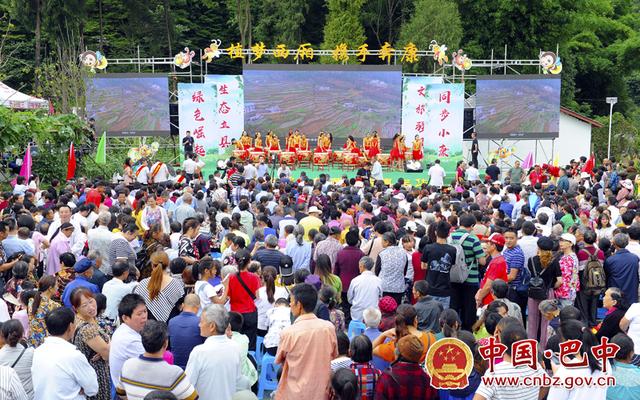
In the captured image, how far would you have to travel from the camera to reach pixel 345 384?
16.6ft

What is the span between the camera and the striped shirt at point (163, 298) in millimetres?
7000

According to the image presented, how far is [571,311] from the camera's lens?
6.29 meters

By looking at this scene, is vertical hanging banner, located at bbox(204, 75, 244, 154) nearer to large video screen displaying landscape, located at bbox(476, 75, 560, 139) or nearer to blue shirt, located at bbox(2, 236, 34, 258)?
large video screen displaying landscape, located at bbox(476, 75, 560, 139)

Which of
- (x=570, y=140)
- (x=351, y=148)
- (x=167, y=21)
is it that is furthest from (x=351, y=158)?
(x=167, y=21)

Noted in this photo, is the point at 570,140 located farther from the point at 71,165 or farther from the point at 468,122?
the point at 71,165

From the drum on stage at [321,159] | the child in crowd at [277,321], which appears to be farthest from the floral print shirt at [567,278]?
the drum on stage at [321,159]

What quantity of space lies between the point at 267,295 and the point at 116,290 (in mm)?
1399

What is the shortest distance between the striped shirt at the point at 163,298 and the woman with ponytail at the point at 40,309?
2.55 feet

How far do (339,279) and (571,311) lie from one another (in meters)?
2.48

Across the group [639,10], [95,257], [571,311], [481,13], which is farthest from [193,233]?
[639,10]

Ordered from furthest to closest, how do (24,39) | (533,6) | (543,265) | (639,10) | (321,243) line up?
1. (639,10)
2. (24,39)
3. (533,6)
4. (321,243)
5. (543,265)

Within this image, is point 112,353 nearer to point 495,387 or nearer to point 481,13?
point 495,387

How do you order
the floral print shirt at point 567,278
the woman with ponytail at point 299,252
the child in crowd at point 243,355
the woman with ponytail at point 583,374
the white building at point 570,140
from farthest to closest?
1. the white building at point 570,140
2. the woman with ponytail at point 299,252
3. the floral print shirt at point 567,278
4. the child in crowd at point 243,355
5. the woman with ponytail at point 583,374

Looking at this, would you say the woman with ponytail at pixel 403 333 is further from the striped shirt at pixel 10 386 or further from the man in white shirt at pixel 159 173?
the man in white shirt at pixel 159 173
